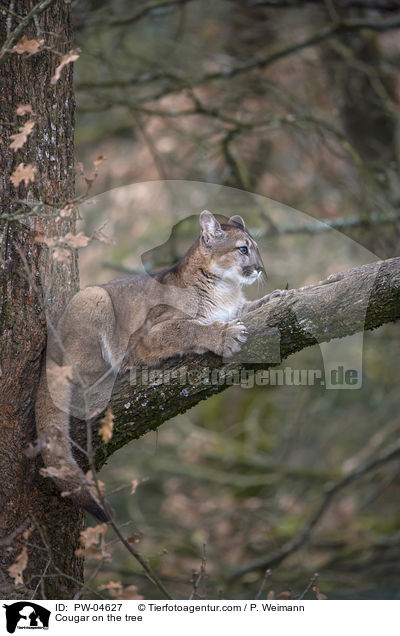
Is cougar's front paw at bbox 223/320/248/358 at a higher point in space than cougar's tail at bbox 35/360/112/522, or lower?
higher

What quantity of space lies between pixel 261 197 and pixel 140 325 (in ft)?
14.6

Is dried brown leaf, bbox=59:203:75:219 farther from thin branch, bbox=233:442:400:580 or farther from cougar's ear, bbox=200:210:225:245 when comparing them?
thin branch, bbox=233:442:400:580

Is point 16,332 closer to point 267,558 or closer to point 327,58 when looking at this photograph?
point 267,558

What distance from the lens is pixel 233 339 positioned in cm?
434

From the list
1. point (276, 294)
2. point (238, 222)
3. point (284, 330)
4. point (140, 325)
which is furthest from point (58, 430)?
point (238, 222)

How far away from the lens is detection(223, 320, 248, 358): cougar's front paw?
170 inches

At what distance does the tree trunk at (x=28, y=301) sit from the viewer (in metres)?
4.43

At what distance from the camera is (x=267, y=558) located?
8.63 metres

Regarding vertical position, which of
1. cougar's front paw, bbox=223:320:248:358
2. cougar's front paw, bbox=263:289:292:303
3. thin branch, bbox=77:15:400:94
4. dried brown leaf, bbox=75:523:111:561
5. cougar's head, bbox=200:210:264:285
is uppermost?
thin branch, bbox=77:15:400:94

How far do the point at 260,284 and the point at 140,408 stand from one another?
1.41 metres

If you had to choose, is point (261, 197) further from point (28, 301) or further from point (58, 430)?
point (58, 430)
